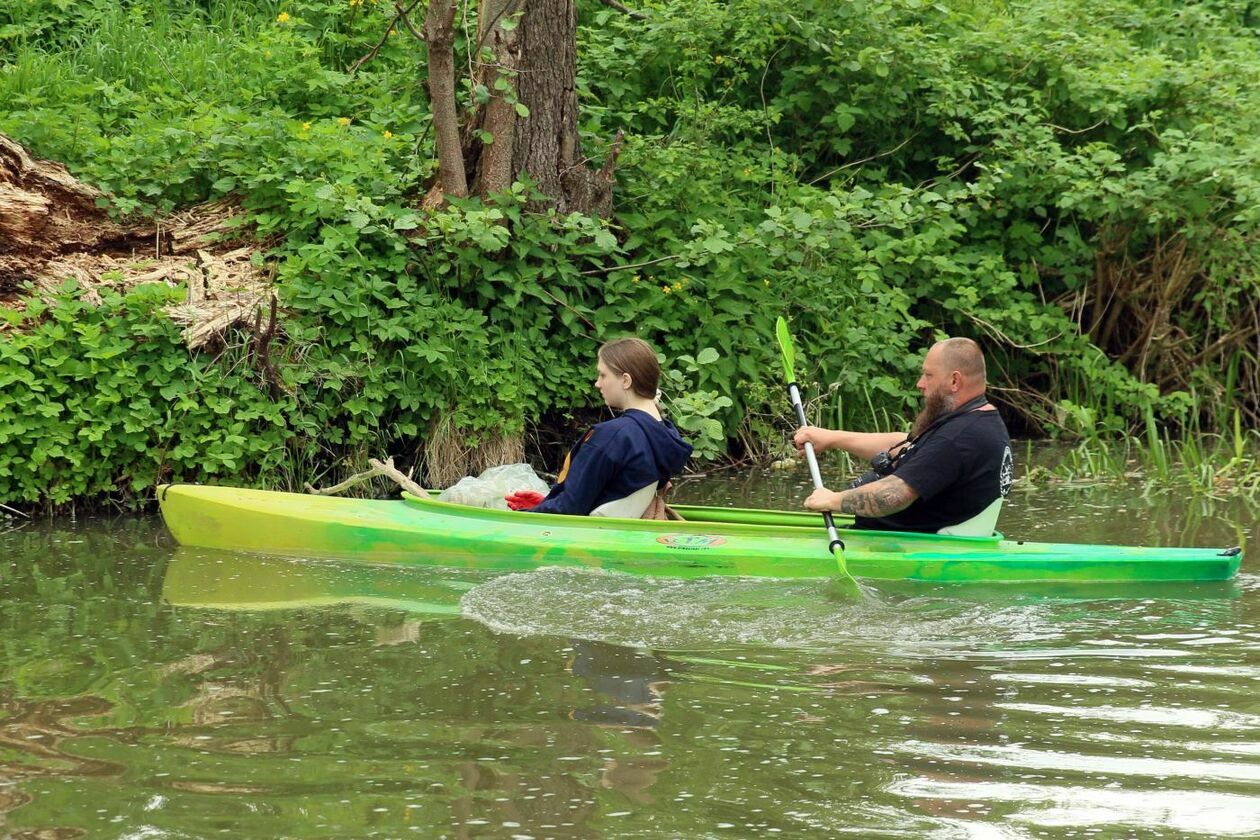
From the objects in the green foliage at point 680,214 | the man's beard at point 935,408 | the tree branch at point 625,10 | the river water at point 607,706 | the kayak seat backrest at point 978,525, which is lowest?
the river water at point 607,706

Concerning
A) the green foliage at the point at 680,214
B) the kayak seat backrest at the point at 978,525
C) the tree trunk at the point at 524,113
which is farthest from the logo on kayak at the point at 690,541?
the tree trunk at the point at 524,113

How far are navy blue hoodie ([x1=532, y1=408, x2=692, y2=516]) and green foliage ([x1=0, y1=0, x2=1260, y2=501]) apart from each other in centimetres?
195

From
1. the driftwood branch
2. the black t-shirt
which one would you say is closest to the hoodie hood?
the black t-shirt

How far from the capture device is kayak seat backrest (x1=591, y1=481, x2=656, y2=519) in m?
6.07

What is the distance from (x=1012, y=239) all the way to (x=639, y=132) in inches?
112

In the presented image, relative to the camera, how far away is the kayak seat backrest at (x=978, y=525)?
19.0ft

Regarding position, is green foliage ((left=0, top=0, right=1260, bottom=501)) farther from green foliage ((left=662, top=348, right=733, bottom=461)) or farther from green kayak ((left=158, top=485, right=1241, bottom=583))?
green kayak ((left=158, top=485, right=1241, bottom=583))

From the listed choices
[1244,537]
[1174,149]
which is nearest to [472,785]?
[1244,537]

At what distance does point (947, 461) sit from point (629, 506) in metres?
1.38

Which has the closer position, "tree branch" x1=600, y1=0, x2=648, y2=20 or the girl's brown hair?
the girl's brown hair

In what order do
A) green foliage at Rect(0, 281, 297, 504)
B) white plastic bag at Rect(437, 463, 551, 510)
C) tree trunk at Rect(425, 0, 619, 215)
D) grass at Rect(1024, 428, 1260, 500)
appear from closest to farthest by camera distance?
white plastic bag at Rect(437, 463, 551, 510) → green foliage at Rect(0, 281, 297, 504) → grass at Rect(1024, 428, 1260, 500) → tree trunk at Rect(425, 0, 619, 215)

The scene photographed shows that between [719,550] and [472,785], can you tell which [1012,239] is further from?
[472,785]

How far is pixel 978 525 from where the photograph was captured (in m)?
5.82

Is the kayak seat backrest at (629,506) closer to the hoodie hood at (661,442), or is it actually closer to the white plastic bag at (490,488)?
the hoodie hood at (661,442)
